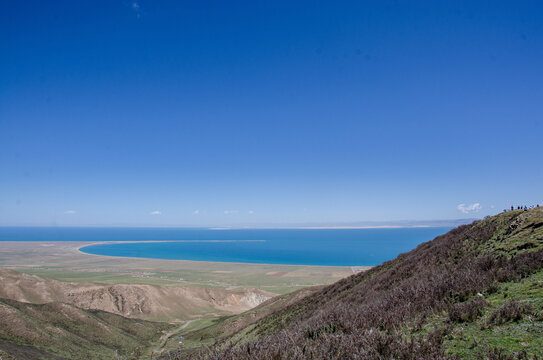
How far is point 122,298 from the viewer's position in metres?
57.6

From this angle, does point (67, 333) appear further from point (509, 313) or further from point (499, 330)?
point (509, 313)

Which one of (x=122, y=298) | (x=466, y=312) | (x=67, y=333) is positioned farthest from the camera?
(x=122, y=298)

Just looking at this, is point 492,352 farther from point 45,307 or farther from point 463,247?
point 45,307

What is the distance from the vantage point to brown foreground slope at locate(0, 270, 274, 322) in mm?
55344

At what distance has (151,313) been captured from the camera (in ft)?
181

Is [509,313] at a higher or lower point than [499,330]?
higher

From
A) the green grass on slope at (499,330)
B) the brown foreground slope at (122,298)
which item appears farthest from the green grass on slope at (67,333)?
the green grass on slope at (499,330)

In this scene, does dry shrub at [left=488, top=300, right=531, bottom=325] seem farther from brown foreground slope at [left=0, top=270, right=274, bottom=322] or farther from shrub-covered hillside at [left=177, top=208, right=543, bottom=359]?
brown foreground slope at [left=0, top=270, right=274, bottom=322]

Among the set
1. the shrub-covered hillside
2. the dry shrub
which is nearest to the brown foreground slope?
the shrub-covered hillside

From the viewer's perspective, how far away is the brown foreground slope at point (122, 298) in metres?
55.3

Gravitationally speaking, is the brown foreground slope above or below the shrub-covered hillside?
below

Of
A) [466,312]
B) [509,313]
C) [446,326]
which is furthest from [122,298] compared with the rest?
[509,313]

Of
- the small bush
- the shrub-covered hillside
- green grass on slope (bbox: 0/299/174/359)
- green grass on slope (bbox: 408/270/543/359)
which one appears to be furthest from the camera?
green grass on slope (bbox: 0/299/174/359)

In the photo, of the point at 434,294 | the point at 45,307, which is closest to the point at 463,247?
the point at 434,294
